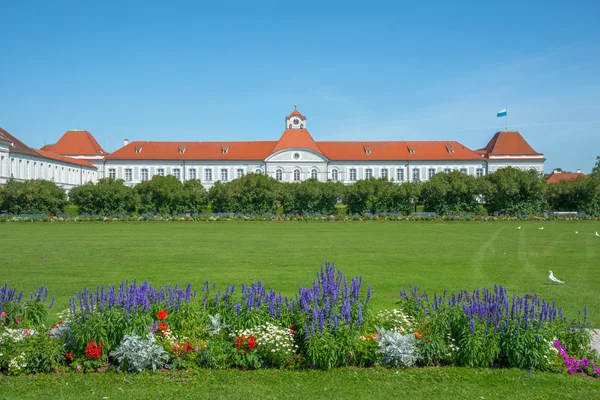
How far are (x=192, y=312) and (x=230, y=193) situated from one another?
35.3 meters

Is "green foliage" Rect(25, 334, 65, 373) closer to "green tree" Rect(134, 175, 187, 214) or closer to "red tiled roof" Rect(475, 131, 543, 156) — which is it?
"green tree" Rect(134, 175, 187, 214)

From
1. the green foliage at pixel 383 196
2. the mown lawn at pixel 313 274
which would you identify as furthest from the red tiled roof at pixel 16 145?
the mown lawn at pixel 313 274

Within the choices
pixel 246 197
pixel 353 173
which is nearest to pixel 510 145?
pixel 353 173

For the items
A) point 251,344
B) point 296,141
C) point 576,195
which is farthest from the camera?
point 296,141

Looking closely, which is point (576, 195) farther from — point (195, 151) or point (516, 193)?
point (195, 151)

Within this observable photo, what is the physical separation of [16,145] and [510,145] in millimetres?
61178

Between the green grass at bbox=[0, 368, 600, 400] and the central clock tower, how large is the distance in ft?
225

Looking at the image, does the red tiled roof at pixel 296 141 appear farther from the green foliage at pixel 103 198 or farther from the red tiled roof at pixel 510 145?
the green foliage at pixel 103 198

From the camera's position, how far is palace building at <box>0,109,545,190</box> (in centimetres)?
6688

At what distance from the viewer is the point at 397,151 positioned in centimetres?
7075

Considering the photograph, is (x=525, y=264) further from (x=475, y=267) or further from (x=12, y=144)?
(x=12, y=144)

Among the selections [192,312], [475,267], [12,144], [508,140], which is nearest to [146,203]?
[12,144]

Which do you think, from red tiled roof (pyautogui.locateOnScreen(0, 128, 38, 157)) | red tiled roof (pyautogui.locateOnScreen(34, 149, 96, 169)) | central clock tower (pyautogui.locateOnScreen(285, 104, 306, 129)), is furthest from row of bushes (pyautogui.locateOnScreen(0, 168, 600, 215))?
central clock tower (pyautogui.locateOnScreen(285, 104, 306, 129))

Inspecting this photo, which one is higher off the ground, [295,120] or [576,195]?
[295,120]
